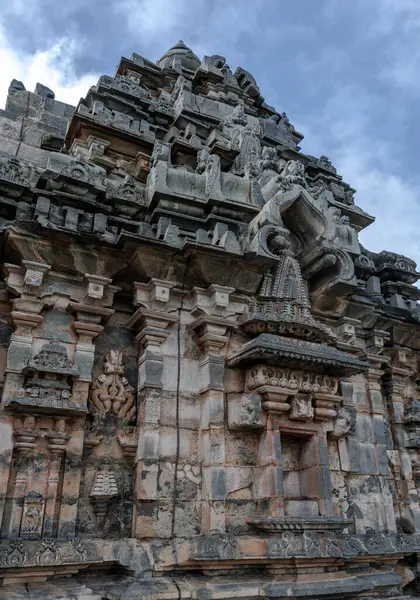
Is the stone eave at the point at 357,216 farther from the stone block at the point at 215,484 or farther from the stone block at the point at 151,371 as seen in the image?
the stone block at the point at 215,484

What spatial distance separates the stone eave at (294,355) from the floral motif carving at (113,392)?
146cm

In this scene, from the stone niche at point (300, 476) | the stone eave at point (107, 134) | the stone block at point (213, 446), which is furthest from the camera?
the stone eave at point (107, 134)

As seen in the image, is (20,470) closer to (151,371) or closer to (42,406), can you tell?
(42,406)

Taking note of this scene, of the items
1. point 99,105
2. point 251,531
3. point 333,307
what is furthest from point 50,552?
point 99,105

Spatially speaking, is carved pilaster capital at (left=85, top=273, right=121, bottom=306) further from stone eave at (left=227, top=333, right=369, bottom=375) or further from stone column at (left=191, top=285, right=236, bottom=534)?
stone eave at (left=227, top=333, right=369, bottom=375)

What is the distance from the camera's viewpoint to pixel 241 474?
6.41m

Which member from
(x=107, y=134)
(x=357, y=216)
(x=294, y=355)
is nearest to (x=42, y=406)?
(x=294, y=355)

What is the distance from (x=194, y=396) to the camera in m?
6.66

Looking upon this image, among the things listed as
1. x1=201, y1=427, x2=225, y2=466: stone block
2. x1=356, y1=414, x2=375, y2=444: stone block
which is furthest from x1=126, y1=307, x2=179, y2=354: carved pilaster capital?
x1=356, y1=414, x2=375, y2=444: stone block

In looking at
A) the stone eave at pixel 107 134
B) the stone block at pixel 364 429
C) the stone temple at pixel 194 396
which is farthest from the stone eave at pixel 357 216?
the stone block at pixel 364 429

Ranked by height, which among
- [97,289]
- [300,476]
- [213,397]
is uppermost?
[97,289]

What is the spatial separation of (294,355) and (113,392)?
2.42m

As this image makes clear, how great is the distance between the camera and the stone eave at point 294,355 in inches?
257

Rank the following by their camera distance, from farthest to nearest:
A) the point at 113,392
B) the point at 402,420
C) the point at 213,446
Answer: the point at 402,420, the point at 113,392, the point at 213,446
